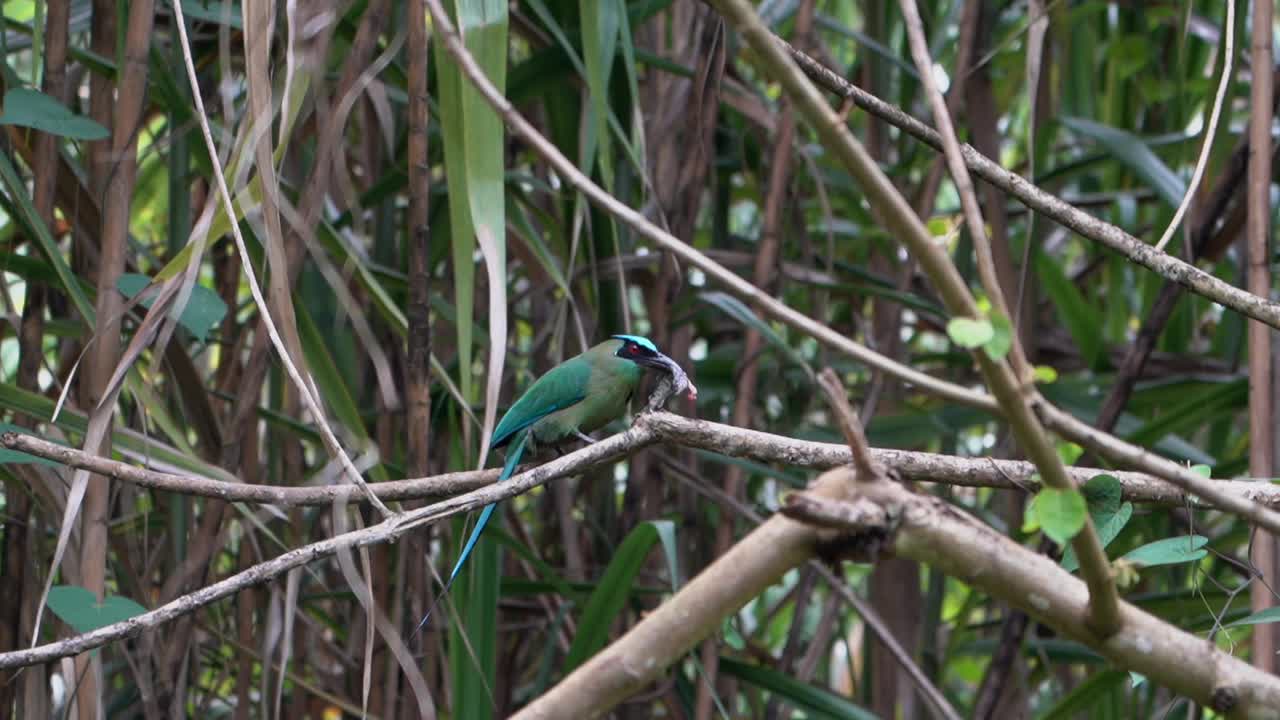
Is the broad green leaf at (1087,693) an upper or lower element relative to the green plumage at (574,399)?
lower

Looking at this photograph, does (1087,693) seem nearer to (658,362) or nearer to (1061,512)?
(658,362)

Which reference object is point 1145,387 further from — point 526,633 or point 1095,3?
point 526,633

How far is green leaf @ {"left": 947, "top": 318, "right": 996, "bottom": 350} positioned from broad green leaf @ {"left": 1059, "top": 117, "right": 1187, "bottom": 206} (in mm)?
2389

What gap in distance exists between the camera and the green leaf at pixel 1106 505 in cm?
138

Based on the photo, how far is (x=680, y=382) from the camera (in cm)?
199

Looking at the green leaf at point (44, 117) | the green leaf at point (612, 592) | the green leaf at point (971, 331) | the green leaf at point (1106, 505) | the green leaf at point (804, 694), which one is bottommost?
the green leaf at point (804, 694)

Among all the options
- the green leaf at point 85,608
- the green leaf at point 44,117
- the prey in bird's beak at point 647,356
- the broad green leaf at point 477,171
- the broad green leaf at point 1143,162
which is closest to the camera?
the broad green leaf at point 477,171

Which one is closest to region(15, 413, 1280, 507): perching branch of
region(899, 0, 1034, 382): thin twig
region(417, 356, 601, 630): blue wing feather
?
region(899, 0, 1034, 382): thin twig

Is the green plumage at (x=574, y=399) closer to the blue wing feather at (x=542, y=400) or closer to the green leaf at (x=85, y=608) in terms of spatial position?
Result: the blue wing feather at (x=542, y=400)

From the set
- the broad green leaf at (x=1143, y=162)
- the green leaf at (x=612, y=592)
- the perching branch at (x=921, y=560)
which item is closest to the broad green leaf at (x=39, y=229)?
the green leaf at (x=612, y=592)

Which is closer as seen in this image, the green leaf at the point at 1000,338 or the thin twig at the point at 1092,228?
the green leaf at the point at 1000,338

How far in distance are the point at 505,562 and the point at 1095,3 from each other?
214 centimetres

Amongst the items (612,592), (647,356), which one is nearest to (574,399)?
(647,356)

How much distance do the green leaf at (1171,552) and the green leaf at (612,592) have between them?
3.31ft
